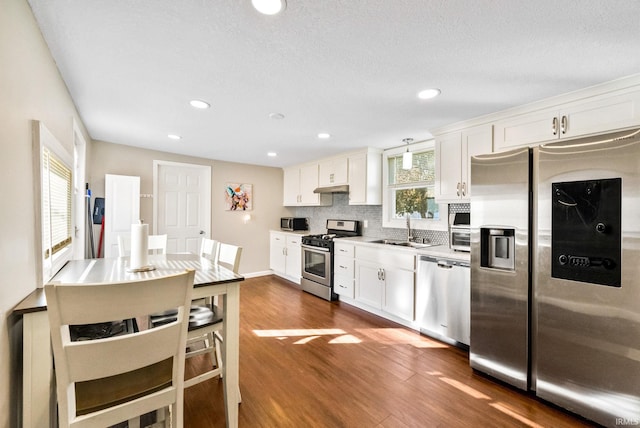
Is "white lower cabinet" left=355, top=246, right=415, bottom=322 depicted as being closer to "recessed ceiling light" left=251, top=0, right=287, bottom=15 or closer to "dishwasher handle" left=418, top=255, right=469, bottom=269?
"dishwasher handle" left=418, top=255, right=469, bottom=269

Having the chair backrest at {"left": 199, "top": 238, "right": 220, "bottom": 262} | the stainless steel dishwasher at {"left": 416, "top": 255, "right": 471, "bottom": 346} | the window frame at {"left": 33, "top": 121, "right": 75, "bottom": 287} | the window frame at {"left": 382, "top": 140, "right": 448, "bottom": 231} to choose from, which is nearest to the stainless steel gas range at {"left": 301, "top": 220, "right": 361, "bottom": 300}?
the window frame at {"left": 382, "top": 140, "right": 448, "bottom": 231}

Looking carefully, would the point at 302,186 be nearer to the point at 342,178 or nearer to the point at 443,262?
the point at 342,178

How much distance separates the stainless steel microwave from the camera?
5.50 meters

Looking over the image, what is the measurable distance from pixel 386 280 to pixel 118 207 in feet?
12.0

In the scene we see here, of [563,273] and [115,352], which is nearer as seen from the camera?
[115,352]

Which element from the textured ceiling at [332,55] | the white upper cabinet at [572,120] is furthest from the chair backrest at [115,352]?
the white upper cabinet at [572,120]

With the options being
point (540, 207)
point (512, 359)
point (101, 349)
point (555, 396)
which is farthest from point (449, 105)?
point (101, 349)

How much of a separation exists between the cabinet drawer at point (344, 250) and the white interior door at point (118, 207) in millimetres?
2802

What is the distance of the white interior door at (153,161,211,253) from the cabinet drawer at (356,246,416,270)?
9.23 ft

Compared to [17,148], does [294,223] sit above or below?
below

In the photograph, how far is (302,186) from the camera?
5273 millimetres

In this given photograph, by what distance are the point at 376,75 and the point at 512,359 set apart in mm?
2309

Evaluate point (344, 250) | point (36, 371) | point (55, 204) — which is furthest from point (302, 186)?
point (36, 371)

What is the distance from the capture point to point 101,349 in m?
1.00
